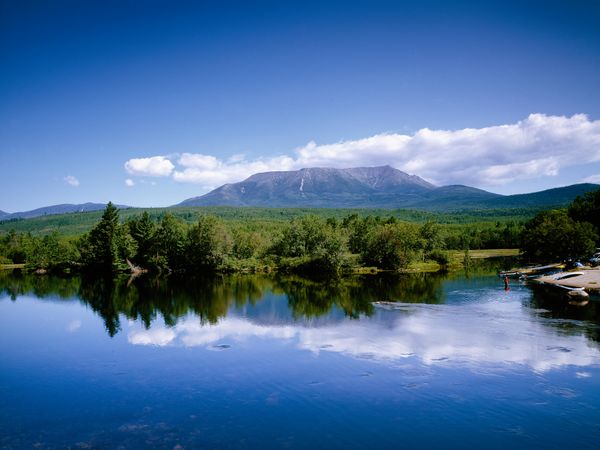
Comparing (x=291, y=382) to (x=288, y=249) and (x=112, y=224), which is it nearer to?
(x=288, y=249)

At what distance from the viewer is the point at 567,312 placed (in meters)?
40.0

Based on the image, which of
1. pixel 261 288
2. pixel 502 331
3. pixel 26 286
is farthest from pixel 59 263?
pixel 502 331

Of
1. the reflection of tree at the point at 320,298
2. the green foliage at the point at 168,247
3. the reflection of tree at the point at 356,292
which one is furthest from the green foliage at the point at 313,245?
the green foliage at the point at 168,247

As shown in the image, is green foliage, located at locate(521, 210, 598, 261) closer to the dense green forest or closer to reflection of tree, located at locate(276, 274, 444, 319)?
the dense green forest

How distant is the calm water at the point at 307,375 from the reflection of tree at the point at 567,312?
10.8 inches

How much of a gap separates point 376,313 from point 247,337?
1393 cm

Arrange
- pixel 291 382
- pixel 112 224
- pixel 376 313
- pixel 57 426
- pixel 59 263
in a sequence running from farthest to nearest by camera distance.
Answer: pixel 59 263 < pixel 112 224 < pixel 376 313 < pixel 291 382 < pixel 57 426

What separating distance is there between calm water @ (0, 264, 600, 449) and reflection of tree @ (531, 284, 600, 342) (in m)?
0.27

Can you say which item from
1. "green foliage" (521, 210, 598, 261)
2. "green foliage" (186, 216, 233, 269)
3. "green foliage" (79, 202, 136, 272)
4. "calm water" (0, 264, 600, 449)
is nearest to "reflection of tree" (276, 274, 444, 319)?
"calm water" (0, 264, 600, 449)

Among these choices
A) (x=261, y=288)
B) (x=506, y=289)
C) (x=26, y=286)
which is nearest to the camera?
(x=506, y=289)

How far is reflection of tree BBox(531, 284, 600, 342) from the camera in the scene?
33469 mm

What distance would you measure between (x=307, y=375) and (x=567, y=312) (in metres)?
28.6

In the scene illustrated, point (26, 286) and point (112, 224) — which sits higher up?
point (112, 224)

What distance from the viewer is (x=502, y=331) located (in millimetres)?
33625
